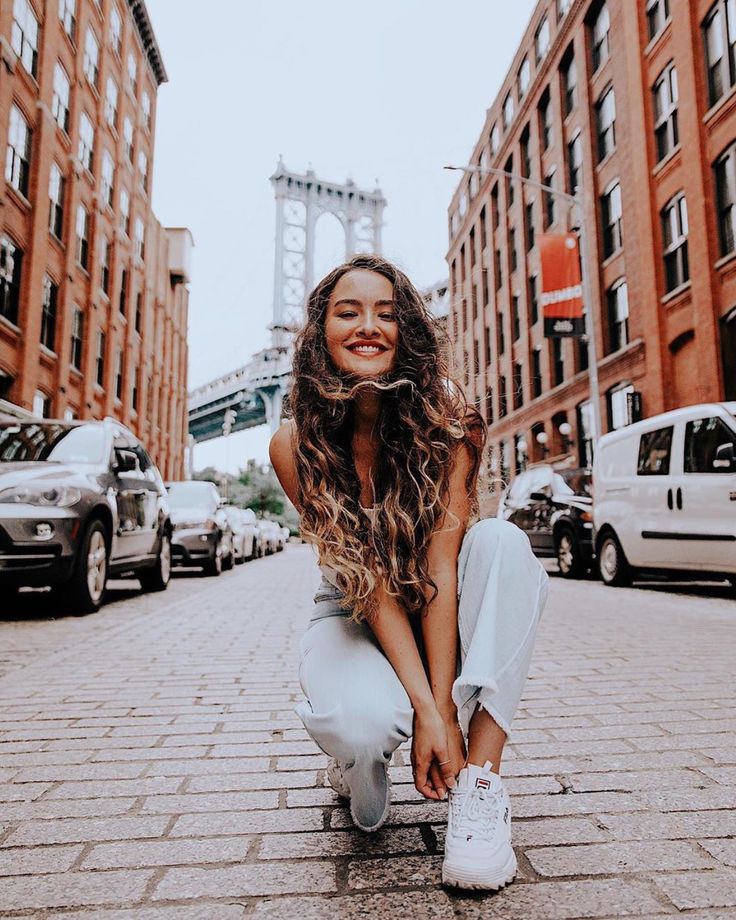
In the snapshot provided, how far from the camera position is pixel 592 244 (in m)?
25.2

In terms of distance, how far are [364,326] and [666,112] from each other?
860 inches

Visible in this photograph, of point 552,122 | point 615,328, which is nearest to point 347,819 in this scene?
point 615,328

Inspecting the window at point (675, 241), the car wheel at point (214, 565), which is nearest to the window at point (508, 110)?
the window at point (675, 241)

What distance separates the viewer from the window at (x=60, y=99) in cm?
2208

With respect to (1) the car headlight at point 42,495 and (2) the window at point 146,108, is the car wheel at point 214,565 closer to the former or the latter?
(1) the car headlight at point 42,495

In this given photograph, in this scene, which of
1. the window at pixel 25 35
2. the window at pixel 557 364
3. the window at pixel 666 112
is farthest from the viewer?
the window at pixel 557 364

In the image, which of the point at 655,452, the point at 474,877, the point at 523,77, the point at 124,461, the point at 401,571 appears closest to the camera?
the point at 474,877

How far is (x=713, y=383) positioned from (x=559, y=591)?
32.0ft

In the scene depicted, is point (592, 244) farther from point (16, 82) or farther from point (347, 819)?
point (347, 819)

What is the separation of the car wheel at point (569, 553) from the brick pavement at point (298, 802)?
7.41 metres

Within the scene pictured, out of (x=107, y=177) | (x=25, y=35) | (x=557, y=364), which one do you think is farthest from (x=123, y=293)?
(x=557, y=364)

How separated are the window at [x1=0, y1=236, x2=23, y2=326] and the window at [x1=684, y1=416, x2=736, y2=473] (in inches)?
633

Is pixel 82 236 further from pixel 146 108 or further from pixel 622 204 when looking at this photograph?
pixel 622 204

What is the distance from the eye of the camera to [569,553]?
12375mm
